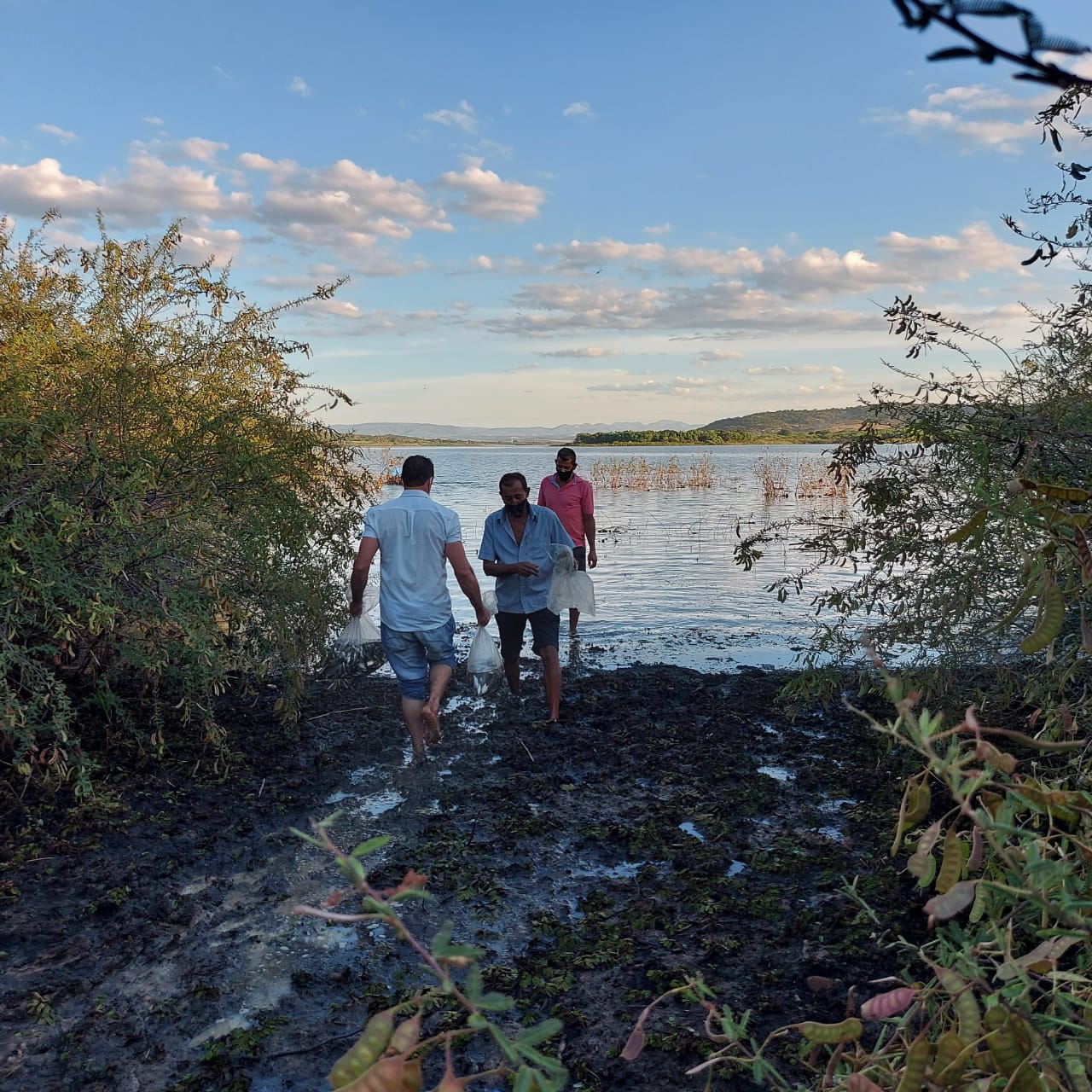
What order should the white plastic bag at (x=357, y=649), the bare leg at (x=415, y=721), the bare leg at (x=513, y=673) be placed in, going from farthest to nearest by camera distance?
A: the bare leg at (x=513, y=673) → the white plastic bag at (x=357, y=649) → the bare leg at (x=415, y=721)

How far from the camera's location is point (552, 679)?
7.90 meters

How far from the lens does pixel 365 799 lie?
615cm

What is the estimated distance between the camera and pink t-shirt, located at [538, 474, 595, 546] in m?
10.8

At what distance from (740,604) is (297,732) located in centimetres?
875

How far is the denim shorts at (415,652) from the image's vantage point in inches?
268

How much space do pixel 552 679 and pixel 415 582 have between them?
69.2 inches

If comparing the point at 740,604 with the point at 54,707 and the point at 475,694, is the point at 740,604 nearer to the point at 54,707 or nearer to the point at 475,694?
the point at 475,694

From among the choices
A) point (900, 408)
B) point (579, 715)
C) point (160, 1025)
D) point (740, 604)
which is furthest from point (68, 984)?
point (740, 604)

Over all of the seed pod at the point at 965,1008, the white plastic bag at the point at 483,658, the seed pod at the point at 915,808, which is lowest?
the white plastic bag at the point at 483,658

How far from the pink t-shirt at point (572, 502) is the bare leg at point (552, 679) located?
9.98ft

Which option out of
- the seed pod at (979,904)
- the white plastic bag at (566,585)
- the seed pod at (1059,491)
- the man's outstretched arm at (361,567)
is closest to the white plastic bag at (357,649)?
the man's outstretched arm at (361,567)

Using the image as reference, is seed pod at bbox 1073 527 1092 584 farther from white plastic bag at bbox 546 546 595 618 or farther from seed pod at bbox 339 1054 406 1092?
white plastic bag at bbox 546 546 595 618

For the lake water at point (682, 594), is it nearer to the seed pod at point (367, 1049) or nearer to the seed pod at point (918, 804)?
the seed pod at point (918, 804)

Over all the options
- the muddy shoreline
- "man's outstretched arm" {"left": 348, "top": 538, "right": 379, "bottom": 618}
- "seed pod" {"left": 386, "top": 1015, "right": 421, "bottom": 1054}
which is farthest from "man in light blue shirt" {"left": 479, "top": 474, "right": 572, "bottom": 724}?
"seed pod" {"left": 386, "top": 1015, "right": 421, "bottom": 1054}
